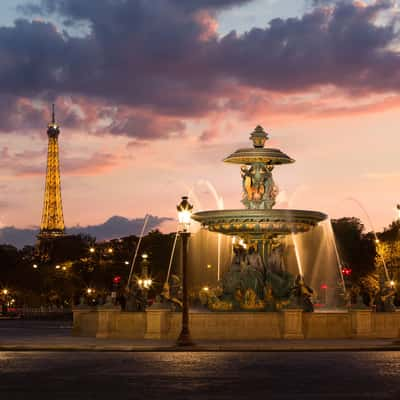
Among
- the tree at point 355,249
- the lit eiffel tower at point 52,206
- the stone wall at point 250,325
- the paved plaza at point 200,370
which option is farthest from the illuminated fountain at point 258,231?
the lit eiffel tower at point 52,206

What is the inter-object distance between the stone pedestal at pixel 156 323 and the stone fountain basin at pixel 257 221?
5411 millimetres

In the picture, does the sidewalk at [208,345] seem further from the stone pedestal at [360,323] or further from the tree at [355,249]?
the tree at [355,249]

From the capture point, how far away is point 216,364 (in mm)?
25906

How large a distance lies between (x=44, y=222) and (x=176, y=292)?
152521mm

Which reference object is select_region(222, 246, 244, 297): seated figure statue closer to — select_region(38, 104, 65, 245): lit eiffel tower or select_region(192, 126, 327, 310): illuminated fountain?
select_region(192, 126, 327, 310): illuminated fountain

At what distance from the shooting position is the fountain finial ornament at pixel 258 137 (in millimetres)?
44562

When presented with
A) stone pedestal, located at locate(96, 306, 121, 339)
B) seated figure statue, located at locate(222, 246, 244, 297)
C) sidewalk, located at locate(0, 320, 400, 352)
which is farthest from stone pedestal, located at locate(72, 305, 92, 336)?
seated figure statue, located at locate(222, 246, 244, 297)

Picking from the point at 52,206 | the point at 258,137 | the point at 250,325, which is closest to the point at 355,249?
the point at 258,137

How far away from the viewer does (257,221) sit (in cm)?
4122

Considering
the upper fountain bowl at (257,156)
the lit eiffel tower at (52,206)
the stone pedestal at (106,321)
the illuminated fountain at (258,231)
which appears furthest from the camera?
the lit eiffel tower at (52,206)

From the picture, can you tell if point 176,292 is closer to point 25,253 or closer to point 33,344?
point 33,344

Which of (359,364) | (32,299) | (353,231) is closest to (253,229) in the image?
(359,364)

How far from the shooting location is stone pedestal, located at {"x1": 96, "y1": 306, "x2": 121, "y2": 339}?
125 feet

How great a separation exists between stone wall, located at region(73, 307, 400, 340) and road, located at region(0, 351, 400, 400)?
6.14m
